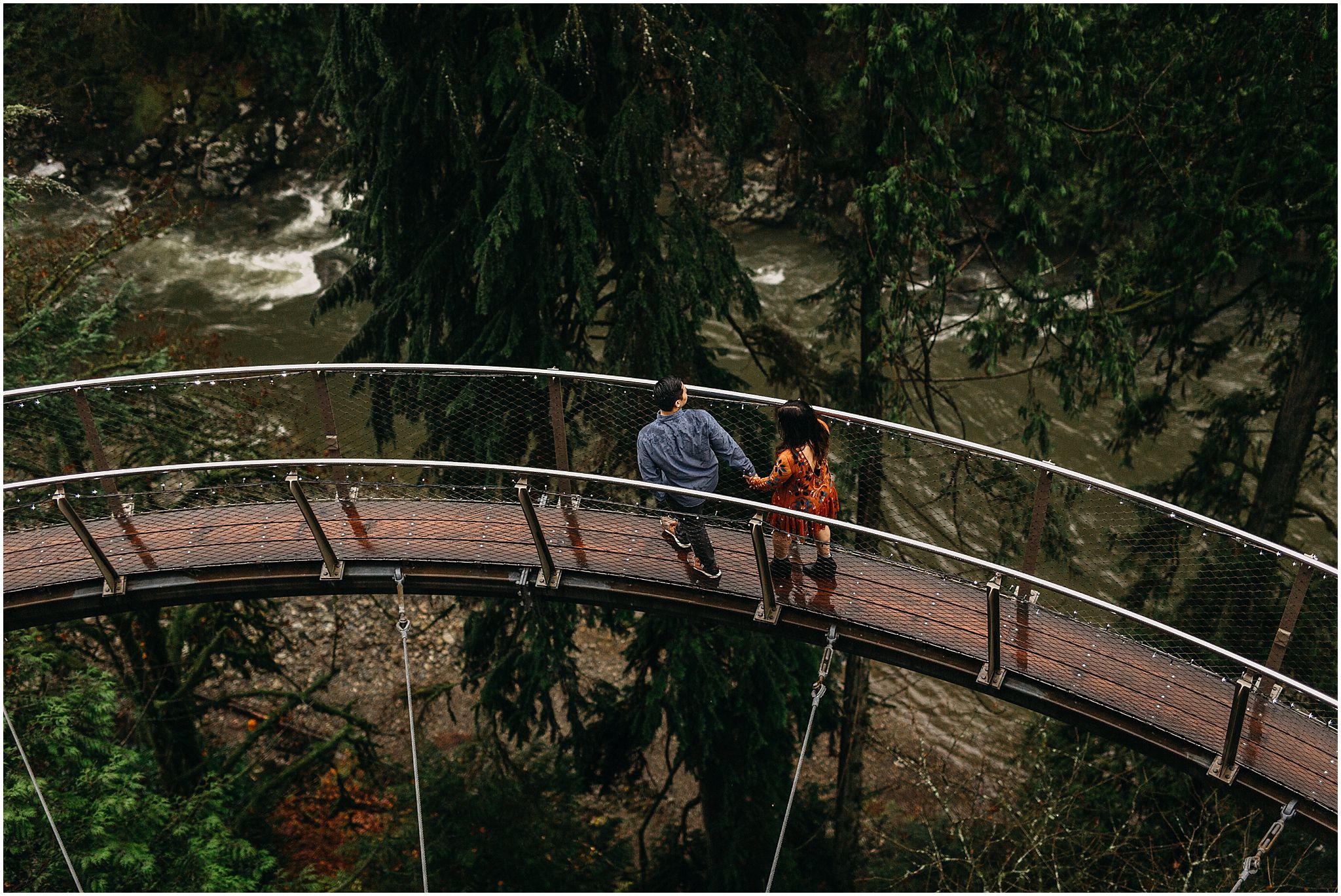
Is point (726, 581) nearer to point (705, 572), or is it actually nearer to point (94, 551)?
point (705, 572)

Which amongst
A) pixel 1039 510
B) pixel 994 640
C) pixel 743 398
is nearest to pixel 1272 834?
pixel 994 640

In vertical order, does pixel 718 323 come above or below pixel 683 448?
above

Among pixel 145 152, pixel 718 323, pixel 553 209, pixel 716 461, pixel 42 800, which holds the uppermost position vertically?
pixel 145 152

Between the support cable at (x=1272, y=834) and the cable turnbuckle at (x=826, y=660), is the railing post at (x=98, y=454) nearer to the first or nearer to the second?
the cable turnbuckle at (x=826, y=660)

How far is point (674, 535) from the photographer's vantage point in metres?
7.08

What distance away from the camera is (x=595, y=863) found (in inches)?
527

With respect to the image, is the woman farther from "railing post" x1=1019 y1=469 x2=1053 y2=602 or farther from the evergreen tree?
the evergreen tree

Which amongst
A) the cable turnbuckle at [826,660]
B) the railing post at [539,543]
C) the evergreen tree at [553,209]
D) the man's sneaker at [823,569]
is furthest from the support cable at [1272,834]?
the evergreen tree at [553,209]

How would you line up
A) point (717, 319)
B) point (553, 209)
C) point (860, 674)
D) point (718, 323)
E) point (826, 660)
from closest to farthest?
point (826, 660) < point (553, 209) < point (717, 319) < point (860, 674) < point (718, 323)

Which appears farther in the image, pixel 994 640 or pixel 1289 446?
pixel 1289 446

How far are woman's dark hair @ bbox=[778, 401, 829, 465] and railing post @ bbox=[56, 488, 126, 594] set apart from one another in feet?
13.2

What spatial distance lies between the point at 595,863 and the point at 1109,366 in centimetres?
793

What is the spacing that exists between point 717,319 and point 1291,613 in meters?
6.82

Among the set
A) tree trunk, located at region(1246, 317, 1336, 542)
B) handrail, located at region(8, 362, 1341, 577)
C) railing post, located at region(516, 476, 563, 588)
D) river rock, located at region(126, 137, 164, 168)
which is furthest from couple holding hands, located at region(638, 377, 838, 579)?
river rock, located at region(126, 137, 164, 168)
